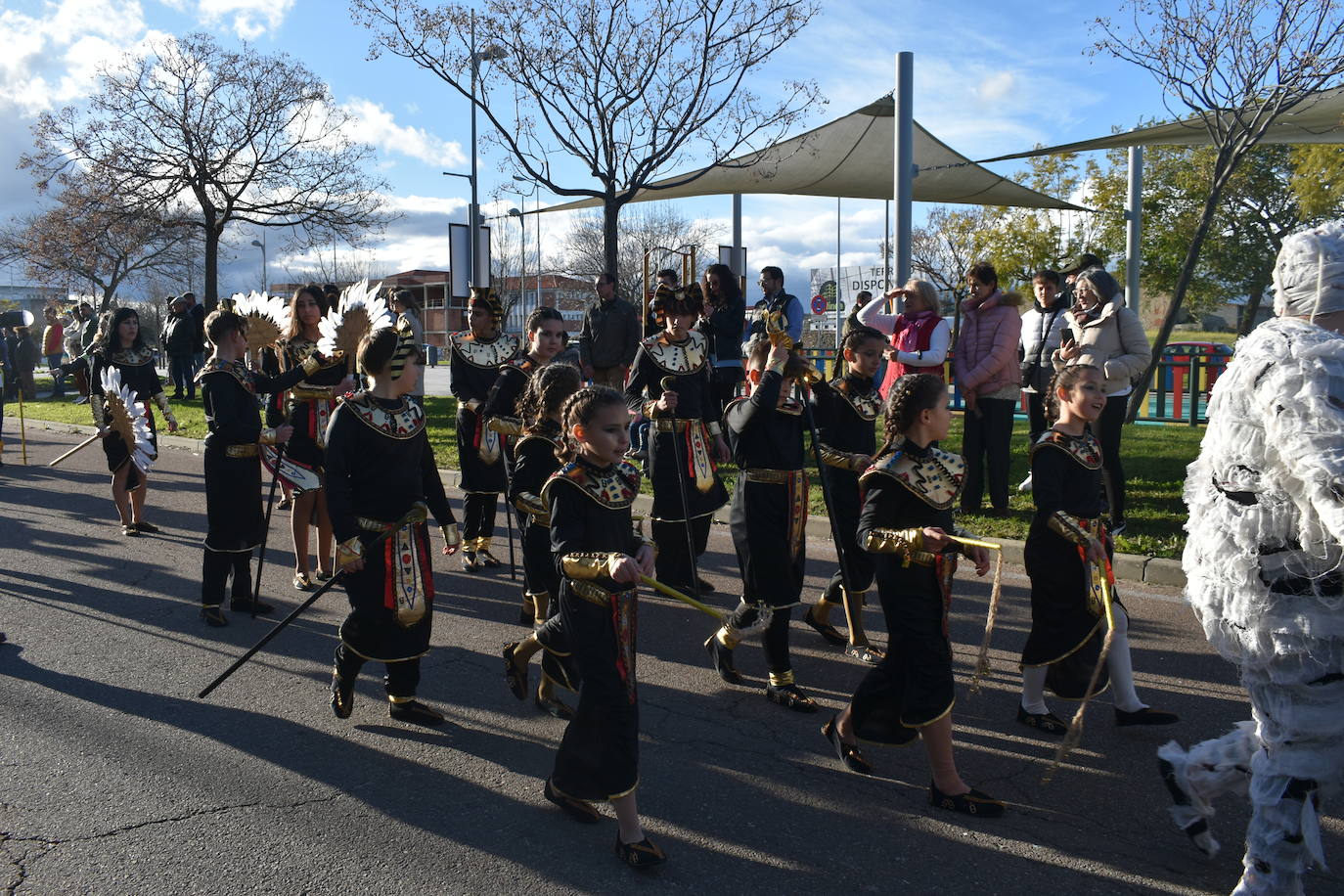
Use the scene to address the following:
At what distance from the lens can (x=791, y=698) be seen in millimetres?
4785

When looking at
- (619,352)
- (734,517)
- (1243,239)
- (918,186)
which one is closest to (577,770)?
(734,517)

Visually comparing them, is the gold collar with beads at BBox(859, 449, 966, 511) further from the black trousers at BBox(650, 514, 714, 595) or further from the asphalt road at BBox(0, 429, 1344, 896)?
the black trousers at BBox(650, 514, 714, 595)

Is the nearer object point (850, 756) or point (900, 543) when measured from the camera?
point (900, 543)

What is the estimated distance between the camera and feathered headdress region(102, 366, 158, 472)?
7.78 m

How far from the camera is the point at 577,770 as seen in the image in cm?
350

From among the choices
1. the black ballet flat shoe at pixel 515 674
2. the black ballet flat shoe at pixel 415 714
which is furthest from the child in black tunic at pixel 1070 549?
the black ballet flat shoe at pixel 415 714

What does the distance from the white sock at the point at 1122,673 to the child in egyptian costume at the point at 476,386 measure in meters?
4.25

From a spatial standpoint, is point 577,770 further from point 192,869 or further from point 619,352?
point 619,352

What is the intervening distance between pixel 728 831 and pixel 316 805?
1.56m

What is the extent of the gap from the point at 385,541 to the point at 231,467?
7.98 feet

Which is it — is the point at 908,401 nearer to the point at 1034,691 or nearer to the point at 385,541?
the point at 1034,691

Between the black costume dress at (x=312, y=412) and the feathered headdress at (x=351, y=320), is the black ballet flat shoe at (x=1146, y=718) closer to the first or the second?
the feathered headdress at (x=351, y=320)

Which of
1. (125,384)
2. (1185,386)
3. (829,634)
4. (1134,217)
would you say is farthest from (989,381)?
(1185,386)

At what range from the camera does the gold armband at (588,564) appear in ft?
11.2
